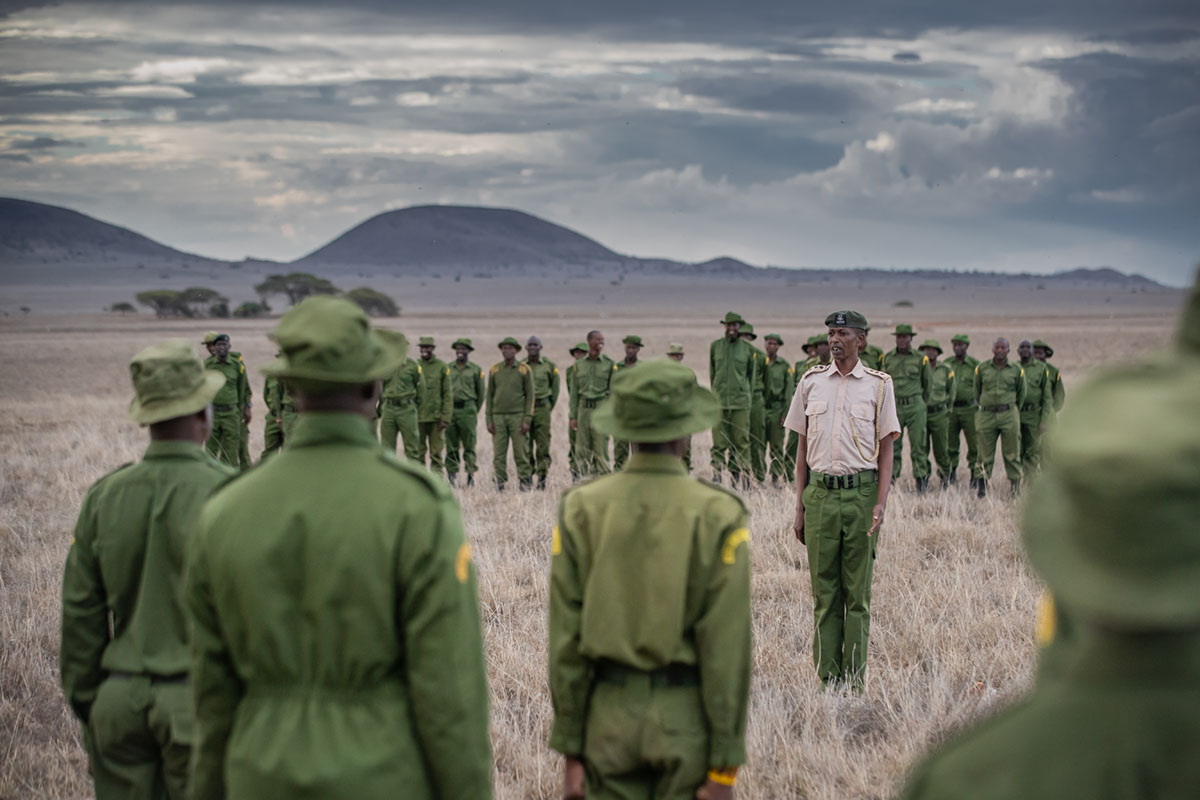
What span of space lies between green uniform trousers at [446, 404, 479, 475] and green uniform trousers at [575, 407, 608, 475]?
1.49 m

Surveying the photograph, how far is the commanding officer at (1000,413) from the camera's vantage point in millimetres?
13055

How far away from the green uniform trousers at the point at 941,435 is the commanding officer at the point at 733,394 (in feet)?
8.31

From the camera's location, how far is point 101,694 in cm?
347

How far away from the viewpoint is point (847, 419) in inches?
232

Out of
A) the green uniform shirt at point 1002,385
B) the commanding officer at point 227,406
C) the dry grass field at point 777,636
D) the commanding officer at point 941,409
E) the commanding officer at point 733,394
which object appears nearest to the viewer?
the dry grass field at point 777,636

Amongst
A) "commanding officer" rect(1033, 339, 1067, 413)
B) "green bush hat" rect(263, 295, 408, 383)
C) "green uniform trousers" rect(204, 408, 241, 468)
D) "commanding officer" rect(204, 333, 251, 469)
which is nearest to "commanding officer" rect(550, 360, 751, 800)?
"green bush hat" rect(263, 295, 408, 383)

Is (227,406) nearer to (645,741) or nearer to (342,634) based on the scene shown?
(645,741)

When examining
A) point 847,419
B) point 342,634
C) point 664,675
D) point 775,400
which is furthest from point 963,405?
point 342,634

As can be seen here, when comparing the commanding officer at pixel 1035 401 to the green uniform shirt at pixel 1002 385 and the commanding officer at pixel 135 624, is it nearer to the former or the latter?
the green uniform shirt at pixel 1002 385

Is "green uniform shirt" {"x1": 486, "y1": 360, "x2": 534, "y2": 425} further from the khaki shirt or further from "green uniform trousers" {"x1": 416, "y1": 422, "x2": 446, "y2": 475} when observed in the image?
the khaki shirt

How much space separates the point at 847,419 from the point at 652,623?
312 cm

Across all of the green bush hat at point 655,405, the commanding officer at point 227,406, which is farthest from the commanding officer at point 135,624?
the commanding officer at point 227,406

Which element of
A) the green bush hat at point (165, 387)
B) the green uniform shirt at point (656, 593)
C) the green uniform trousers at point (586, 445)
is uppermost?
the green bush hat at point (165, 387)

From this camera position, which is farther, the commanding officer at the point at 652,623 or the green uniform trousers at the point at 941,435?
the green uniform trousers at the point at 941,435
